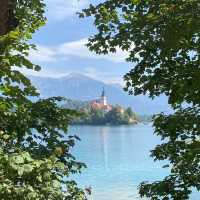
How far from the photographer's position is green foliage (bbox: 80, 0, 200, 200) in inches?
443

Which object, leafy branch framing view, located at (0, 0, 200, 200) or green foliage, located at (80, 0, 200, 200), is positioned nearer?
leafy branch framing view, located at (0, 0, 200, 200)

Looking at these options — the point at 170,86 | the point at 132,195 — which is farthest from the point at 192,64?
the point at 132,195

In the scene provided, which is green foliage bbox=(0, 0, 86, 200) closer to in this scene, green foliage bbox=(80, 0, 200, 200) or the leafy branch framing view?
the leafy branch framing view

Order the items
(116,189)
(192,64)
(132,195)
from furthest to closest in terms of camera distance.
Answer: (116,189), (132,195), (192,64)

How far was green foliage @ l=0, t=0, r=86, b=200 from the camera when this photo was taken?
7.70 meters

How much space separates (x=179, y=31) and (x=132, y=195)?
129 ft

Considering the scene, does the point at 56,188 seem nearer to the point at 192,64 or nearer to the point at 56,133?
the point at 56,133

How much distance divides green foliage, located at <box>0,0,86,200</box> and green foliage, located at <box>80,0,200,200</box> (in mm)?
2771

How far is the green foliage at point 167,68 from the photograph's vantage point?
11.2m

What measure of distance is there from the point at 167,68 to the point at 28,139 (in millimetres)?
4619

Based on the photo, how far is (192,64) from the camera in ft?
38.7

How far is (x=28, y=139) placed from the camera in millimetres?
10297

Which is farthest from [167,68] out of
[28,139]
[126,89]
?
[28,139]

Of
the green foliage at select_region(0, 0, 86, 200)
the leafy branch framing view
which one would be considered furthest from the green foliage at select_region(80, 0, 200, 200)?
the green foliage at select_region(0, 0, 86, 200)
